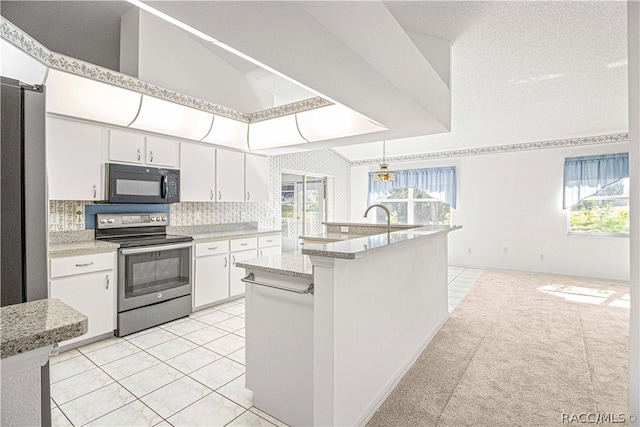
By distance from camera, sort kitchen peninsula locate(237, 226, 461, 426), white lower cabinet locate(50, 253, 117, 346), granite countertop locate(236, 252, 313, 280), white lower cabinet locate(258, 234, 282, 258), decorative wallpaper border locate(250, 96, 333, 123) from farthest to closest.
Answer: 1. white lower cabinet locate(258, 234, 282, 258)
2. decorative wallpaper border locate(250, 96, 333, 123)
3. white lower cabinet locate(50, 253, 117, 346)
4. granite countertop locate(236, 252, 313, 280)
5. kitchen peninsula locate(237, 226, 461, 426)

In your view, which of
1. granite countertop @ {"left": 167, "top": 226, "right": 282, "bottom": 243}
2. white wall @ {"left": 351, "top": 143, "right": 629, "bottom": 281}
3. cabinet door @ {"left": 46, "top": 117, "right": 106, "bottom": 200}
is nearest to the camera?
cabinet door @ {"left": 46, "top": 117, "right": 106, "bottom": 200}

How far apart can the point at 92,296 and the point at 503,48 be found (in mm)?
4506

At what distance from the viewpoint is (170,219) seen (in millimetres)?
4062

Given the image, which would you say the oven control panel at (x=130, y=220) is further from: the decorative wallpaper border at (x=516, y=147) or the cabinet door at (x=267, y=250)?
the decorative wallpaper border at (x=516, y=147)

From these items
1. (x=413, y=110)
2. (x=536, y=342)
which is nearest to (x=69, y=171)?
(x=413, y=110)

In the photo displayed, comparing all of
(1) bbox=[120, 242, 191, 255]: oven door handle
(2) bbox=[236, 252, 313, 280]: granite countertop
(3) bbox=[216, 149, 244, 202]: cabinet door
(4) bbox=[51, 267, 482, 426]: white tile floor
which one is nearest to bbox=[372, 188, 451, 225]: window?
(3) bbox=[216, 149, 244, 202]: cabinet door

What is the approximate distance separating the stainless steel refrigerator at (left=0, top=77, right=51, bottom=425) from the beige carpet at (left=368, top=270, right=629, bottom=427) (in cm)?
185

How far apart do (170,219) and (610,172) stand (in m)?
6.81

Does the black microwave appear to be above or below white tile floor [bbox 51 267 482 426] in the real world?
above

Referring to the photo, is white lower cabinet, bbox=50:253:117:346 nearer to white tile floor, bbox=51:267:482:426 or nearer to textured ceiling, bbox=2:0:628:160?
white tile floor, bbox=51:267:482:426

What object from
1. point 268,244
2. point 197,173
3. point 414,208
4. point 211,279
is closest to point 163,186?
point 197,173

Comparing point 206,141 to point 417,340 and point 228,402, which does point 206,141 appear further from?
point 417,340

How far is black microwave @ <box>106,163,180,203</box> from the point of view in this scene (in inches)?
127

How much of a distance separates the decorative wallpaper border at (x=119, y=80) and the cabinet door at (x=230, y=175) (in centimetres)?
52
